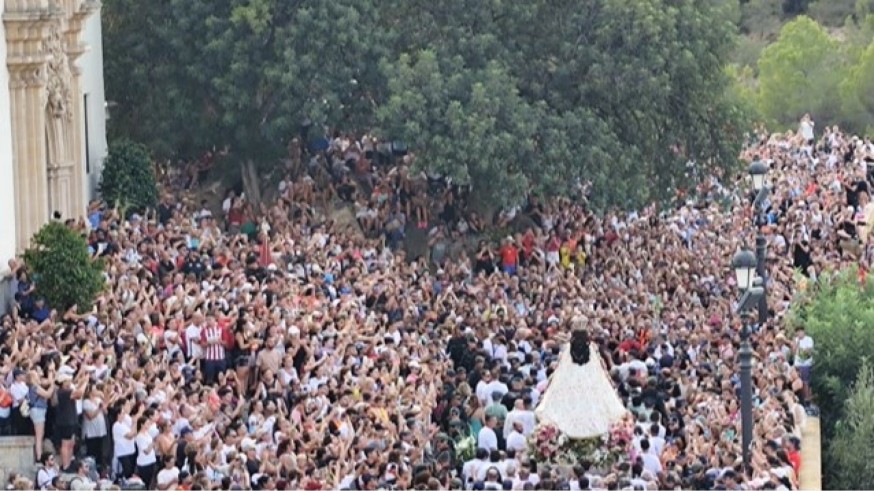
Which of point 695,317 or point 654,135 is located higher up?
point 654,135

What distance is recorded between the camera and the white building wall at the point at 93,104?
49594 mm

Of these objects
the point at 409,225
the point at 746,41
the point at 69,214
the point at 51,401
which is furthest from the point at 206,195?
the point at 746,41

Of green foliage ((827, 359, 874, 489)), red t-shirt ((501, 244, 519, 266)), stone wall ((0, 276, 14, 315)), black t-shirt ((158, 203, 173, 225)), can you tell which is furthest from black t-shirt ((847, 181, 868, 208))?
stone wall ((0, 276, 14, 315))

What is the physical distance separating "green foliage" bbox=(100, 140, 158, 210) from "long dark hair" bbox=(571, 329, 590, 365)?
1264 cm

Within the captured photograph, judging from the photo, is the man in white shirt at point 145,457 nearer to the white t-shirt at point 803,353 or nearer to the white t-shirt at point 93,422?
the white t-shirt at point 93,422

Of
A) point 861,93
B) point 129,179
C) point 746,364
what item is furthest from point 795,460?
point 861,93

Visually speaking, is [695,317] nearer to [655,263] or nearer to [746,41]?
[655,263]

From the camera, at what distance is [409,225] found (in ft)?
173

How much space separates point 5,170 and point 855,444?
12663 millimetres

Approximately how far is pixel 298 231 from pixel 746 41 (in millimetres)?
47545

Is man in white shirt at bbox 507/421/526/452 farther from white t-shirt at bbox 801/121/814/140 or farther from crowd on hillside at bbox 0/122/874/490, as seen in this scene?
white t-shirt at bbox 801/121/814/140

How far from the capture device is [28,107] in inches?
1718

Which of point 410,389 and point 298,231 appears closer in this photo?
point 410,389

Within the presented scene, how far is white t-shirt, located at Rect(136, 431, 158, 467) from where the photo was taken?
33.9 meters
